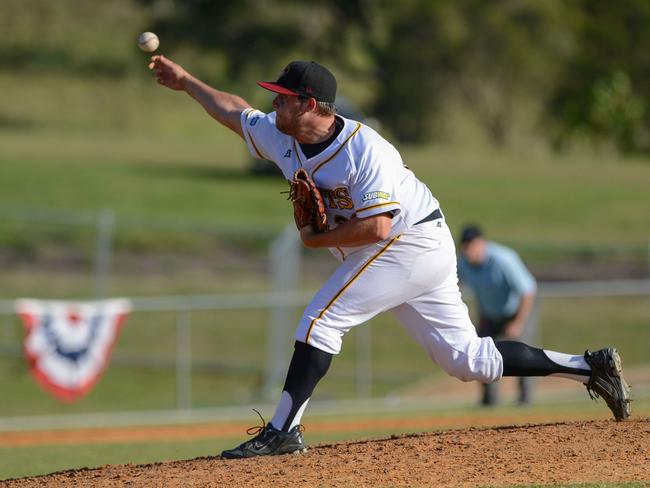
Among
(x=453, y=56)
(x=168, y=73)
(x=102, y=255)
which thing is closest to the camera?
(x=168, y=73)

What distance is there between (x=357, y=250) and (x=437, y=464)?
1.11 m

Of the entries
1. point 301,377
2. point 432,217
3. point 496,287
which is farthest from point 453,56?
point 301,377

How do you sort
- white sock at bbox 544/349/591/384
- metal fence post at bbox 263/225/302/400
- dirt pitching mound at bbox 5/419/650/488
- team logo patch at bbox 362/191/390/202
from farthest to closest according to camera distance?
1. metal fence post at bbox 263/225/302/400
2. white sock at bbox 544/349/591/384
3. team logo patch at bbox 362/191/390/202
4. dirt pitching mound at bbox 5/419/650/488

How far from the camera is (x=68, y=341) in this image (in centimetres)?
1322

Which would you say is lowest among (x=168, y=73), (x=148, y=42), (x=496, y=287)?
(x=496, y=287)

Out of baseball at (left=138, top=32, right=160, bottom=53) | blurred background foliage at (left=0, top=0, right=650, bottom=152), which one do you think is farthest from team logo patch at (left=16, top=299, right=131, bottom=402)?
blurred background foliage at (left=0, top=0, right=650, bottom=152)

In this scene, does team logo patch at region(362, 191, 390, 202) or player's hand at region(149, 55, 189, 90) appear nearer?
team logo patch at region(362, 191, 390, 202)

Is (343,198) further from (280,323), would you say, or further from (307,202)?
(280,323)

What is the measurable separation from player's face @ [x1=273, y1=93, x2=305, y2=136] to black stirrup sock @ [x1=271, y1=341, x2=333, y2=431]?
1.06 meters

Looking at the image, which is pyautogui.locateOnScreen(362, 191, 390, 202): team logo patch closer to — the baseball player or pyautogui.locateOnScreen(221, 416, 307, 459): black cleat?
the baseball player

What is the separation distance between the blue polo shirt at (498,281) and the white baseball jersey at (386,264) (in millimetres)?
5918

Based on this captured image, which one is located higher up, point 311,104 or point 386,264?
point 311,104

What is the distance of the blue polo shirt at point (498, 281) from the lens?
39.0ft

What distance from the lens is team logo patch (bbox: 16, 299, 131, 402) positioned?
13.1 meters
